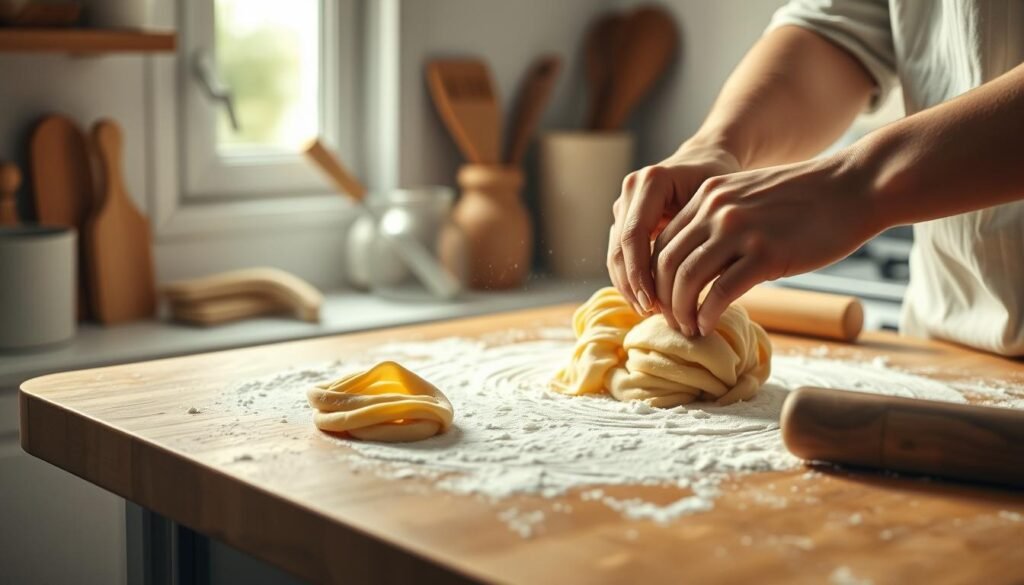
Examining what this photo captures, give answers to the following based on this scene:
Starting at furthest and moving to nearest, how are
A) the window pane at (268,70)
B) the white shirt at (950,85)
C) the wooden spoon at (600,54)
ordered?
the wooden spoon at (600,54) < the window pane at (268,70) < the white shirt at (950,85)

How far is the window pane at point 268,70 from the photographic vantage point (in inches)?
82.1

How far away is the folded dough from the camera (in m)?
1.02

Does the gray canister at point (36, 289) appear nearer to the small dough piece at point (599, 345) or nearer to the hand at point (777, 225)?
the small dough piece at point (599, 345)

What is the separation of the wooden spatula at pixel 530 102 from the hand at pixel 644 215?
3.99 feet

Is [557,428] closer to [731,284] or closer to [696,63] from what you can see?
[731,284]

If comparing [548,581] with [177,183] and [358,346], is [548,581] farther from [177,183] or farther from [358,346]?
[177,183]

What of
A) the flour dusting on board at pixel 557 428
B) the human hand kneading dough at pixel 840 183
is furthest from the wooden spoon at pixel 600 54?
the flour dusting on board at pixel 557 428

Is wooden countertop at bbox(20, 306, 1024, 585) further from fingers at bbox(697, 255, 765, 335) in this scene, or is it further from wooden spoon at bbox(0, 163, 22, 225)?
wooden spoon at bbox(0, 163, 22, 225)

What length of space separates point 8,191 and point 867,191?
127cm

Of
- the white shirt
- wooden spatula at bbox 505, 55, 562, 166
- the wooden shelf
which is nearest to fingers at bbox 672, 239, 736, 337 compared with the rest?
the white shirt

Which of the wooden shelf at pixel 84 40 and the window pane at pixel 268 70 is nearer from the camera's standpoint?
the wooden shelf at pixel 84 40

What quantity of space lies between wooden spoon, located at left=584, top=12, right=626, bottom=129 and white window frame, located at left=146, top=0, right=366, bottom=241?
1.70 ft

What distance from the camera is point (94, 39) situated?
168cm

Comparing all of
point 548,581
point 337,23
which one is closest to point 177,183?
point 337,23
